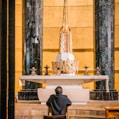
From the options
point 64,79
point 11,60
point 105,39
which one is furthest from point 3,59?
point 105,39

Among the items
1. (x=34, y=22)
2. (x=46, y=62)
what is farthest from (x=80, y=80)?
(x=46, y=62)

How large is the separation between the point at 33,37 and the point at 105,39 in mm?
2531

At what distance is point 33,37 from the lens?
1461 centimetres

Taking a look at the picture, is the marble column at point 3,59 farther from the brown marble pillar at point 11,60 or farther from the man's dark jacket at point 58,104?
the man's dark jacket at point 58,104

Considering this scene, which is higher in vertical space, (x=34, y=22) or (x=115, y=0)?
(x=115, y=0)

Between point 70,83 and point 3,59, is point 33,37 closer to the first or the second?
point 70,83

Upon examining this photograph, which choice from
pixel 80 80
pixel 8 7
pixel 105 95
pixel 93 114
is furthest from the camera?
pixel 105 95

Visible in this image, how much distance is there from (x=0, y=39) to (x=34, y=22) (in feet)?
38.0

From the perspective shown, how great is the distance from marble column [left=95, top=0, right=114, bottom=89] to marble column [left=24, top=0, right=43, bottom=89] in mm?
2087

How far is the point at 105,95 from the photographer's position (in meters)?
14.2

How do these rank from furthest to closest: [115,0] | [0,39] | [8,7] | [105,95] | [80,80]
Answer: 1. [115,0]
2. [105,95]
3. [80,80]
4. [8,7]
5. [0,39]

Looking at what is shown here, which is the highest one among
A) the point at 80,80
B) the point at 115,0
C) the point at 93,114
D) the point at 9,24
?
the point at 115,0

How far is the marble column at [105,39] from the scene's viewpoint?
564 inches

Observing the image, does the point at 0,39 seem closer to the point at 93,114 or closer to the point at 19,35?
the point at 93,114
